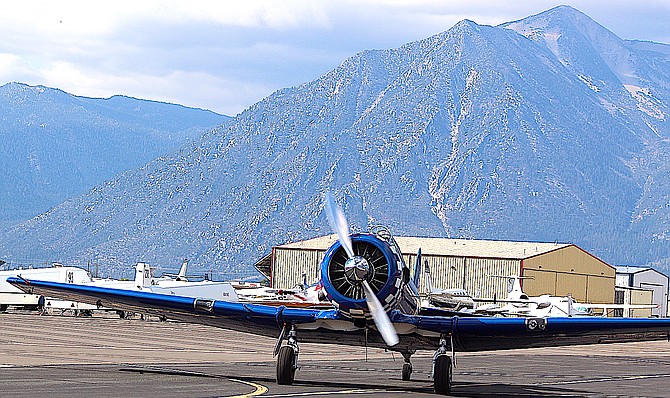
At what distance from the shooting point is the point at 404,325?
72.5 feet

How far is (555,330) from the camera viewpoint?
72.1ft

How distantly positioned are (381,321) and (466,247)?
8261 centimetres

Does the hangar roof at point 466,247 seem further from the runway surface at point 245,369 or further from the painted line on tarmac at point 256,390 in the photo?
the painted line on tarmac at point 256,390

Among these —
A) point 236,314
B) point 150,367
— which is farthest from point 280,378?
point 150,367

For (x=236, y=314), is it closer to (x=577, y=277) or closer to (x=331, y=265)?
(x=331, y=265)

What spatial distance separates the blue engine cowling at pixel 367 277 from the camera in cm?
2133

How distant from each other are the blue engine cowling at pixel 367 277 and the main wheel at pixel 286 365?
1433 mm

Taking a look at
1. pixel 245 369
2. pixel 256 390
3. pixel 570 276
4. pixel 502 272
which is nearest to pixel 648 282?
pixel 570 276

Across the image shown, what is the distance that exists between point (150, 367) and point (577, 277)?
79565 millimetres

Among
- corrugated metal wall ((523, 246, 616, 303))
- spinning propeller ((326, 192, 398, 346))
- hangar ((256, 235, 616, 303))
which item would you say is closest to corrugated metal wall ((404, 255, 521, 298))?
hangar ((256, 235, 616, 303))

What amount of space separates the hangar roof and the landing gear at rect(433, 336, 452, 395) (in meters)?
75.2

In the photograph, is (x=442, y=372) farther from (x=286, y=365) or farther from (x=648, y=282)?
(x=648, y=282)

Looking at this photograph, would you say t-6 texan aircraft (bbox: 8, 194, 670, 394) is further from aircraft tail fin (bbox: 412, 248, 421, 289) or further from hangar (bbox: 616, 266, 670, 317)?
hangar (bbox: 616, 266, 670, 317)

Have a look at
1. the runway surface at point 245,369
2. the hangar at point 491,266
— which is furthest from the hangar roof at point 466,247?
the runway surface at point 245,369
